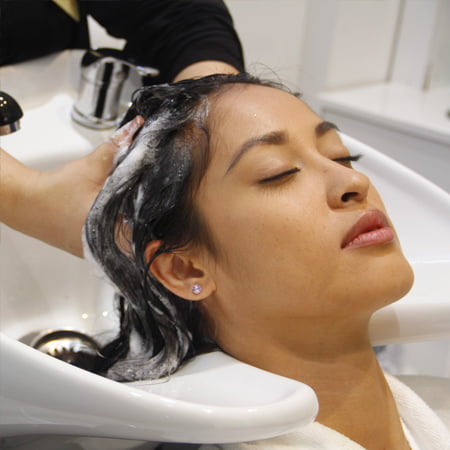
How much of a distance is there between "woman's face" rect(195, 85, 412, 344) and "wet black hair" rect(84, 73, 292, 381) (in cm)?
3

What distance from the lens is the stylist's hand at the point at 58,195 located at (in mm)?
747

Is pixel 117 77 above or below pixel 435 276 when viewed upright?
above

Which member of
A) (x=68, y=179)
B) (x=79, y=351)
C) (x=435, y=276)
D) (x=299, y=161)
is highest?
(x=299, y=161)

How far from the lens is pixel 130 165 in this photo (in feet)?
2.20

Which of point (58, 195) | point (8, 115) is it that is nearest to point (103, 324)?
point (58, 195)

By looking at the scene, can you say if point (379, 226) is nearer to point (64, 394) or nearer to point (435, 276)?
point (435, 276)

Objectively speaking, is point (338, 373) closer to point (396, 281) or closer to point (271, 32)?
point (396, 281)

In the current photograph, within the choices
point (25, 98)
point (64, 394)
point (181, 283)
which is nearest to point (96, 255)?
point (181, 283)

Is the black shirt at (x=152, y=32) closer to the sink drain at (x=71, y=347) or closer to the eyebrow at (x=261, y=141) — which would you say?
the eyebrow at (x=261, y=141)

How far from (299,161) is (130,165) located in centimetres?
21

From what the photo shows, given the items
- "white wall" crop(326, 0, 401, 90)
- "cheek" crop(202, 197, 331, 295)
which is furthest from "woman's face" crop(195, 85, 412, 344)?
"white wall" crop(326, 0, 401, 90)

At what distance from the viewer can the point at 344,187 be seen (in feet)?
2.02

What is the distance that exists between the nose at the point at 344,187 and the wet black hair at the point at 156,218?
5.9 inches

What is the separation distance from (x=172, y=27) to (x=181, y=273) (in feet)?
1.74
